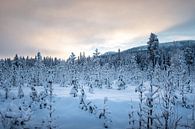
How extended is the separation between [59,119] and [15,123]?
185 inches

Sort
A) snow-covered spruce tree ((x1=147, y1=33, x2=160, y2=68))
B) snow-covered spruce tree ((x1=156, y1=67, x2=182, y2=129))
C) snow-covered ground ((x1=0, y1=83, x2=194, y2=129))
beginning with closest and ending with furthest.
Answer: snow-covered spruce tree ((x1=156, y1=67, x2=182, y2=129))
snow-covered ground ((x1=0, y1=83, x2=194, y2=129))
snow-covered spruce tree ((x1=147, y1=33, x2=160, y2=68))

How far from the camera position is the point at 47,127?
15.2m

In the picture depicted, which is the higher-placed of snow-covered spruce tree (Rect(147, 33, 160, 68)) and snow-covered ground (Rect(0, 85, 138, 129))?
snow-covered spruce tree (Rect(147, 33, 160, 68))

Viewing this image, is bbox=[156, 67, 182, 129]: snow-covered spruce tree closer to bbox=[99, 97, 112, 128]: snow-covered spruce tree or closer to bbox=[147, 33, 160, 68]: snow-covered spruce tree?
bbox=[99, 97, 112, 128]: snow-covered spruce tree

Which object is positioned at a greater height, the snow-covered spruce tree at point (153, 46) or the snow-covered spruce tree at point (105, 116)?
the snow-covered spruce tree at point (153, 46)

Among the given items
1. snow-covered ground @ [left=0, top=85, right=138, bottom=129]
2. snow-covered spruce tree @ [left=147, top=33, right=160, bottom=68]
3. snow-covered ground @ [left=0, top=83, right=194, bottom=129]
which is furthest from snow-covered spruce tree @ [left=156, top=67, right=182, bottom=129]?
snow-covered spruce tree @ [left=147, top=33, right=160, bottom=68]

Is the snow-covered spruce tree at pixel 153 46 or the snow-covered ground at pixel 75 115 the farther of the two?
the snow-covered spruce tree at pixel 153 46

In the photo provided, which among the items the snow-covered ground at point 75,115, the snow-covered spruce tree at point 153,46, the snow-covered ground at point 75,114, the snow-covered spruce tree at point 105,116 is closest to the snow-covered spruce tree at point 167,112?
the snow-covered ground at point 75,114

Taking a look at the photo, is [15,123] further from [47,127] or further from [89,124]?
[89,124]

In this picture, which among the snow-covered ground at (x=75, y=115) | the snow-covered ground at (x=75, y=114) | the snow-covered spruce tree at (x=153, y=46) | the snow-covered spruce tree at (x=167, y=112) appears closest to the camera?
the snow-covered spruce tree at (x=167, y=112)

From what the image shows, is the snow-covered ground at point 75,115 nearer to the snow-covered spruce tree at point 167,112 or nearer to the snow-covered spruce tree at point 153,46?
→ the snow-covered spruce tree at point 167,112

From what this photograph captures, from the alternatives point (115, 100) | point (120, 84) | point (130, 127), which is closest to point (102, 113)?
point (130, 127)

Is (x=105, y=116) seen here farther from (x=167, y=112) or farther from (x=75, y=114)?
(x=167, y=112)

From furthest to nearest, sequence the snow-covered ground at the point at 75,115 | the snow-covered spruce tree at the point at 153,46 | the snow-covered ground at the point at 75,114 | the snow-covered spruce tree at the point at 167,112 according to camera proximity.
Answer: the snow-covered spruce tree at the point at 153,46
the snow-covered ground at the point at 75,115
the snow-covered ground at the point at 75,114
the snow-covered spruce tree at the point at 167,112
